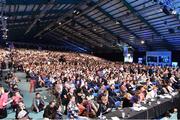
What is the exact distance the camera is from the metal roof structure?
22.0 meters

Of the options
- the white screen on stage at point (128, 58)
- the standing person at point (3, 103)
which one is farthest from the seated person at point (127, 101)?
the white screen on stage at point (128, 58)

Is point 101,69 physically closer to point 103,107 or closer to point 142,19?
point 142,19

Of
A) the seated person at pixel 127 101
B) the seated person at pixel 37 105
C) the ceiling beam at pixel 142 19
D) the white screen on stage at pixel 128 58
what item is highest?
the ceiling beam at pixel 142 19

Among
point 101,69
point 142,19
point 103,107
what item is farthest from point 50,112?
point 142,19

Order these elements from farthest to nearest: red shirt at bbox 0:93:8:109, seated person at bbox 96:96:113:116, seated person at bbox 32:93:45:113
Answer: seated person at bbox 32:93:45:113 < red shirt at bbox 0:93:8:109 < seated person at bbox 96:96:113:116

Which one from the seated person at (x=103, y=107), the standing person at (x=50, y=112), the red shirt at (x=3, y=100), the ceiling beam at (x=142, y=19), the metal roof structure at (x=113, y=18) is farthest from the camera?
the ceiling beam at (x=142, y=19)

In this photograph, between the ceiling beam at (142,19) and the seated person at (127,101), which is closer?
the seated person at (127,101)

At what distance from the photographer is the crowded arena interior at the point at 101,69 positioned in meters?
9.39

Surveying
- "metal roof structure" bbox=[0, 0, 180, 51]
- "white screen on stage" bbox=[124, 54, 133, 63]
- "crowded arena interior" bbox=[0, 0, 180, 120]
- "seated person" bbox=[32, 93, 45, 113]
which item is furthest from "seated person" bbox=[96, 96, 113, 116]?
Answer: "white screen on stage" bbox=[124, 54, 133, 63]

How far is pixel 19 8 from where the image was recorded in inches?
850

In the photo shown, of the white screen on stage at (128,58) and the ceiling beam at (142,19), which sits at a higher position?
the ceiling beam at (142,19)

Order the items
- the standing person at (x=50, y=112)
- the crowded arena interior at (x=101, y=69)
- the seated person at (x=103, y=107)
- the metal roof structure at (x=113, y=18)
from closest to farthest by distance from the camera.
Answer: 1. the standing person at (x=50, y=112)
2. the seated person at (x=103, y=107)
3. the crowded arena interior at (x=101, y=69)
4. the metal roof structure at (x=113, y=18)

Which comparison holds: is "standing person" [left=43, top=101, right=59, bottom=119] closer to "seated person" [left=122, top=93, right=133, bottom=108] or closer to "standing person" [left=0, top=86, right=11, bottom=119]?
"standing person" [left=0, top=86, right=11, bottom=119]

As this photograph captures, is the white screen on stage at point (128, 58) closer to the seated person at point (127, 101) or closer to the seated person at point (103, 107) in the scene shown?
the seated person at point (127, 101)
